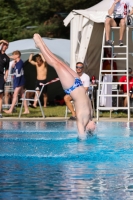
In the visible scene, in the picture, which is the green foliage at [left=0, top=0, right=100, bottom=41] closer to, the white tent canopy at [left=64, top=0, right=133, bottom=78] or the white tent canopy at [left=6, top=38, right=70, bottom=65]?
the white tent canopy at [left=6, top=38, right=70, bottom=65]

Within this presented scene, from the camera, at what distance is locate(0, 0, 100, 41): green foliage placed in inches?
1547

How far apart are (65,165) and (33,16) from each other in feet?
116

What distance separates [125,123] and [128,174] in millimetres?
8774

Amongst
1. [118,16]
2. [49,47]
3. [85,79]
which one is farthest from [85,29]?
[49,47]

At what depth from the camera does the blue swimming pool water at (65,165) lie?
596cm

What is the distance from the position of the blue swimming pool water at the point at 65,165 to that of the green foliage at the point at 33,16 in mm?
26814

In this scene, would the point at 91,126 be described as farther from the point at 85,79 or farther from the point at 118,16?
the point at 118,16

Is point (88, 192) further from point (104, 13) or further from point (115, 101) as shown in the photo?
point (115, 101)

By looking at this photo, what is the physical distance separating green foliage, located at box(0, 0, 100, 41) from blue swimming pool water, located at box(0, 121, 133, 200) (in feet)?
88.0

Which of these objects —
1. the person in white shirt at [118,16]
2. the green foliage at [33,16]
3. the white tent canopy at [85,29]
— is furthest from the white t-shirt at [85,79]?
the green foliage at [33,16]

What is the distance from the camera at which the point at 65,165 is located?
774 centimetres

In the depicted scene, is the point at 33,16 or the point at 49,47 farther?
the point at 33,16

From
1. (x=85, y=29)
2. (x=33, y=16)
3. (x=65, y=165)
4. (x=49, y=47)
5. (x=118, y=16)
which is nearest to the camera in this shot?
(x=65, y=165)

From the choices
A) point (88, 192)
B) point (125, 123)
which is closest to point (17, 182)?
point (88, 192)
